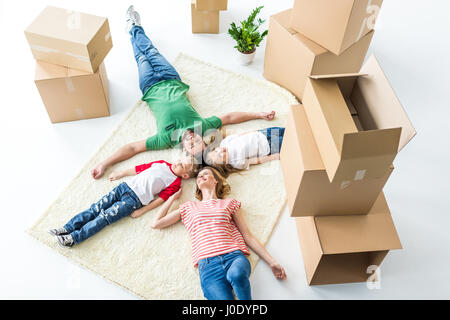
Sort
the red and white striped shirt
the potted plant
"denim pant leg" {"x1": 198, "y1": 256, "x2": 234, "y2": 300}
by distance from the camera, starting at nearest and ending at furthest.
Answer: "denim pant leg" {"x1": 198, "y1": 256, "x2": 234, "y2": 300}, the red and white striped shirt, the potted plant

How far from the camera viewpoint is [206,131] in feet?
7.70

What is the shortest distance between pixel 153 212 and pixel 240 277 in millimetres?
603

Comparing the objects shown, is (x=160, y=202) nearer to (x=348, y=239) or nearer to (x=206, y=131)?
(x=206, y=131)

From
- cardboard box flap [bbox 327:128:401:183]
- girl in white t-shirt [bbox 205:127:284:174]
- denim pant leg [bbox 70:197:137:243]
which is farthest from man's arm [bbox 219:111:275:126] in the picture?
cardboard box flap [bbox 327:128:401:183]

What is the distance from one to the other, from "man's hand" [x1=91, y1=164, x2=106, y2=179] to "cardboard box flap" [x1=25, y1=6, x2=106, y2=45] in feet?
2.11

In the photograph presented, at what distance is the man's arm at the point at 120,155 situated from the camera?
7.23 ft

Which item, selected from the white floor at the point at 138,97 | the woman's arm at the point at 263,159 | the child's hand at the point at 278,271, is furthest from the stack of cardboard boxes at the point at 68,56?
the child's hand at the point at 278,271

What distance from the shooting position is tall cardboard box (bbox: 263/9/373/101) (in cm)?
230

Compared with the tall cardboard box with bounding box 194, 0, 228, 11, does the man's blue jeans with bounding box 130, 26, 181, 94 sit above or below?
below

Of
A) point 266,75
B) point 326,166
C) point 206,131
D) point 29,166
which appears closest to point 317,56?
point 266,75

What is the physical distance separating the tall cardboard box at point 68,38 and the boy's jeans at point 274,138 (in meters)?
1.01

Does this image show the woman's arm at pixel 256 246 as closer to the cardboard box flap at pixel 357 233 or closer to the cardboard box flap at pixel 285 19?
the cardboard box flap at pixel 357 233

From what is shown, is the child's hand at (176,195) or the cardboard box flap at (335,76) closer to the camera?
the cardboard box flap at (335,76)

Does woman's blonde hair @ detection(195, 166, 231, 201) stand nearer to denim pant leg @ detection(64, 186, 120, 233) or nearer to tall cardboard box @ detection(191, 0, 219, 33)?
denim pant leg @ detection(64, 186, 120, 233)
